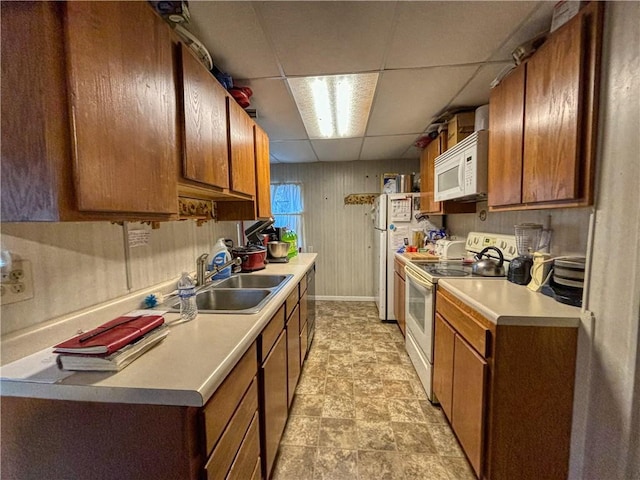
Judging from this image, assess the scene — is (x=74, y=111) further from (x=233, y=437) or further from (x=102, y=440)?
(x=233, y=437)

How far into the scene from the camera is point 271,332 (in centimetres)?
131

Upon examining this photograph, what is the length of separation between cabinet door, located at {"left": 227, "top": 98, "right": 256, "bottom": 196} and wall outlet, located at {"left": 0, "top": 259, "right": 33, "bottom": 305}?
37.9 inches

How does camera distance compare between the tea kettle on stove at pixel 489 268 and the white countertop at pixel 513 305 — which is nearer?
the white countertop at pixel 513 305

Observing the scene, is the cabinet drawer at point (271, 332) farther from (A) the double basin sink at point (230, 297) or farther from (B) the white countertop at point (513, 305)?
(B) the white countertop at point (513, 305)

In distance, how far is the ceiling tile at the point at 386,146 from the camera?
9.87 feet

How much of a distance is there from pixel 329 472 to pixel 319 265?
120 inches

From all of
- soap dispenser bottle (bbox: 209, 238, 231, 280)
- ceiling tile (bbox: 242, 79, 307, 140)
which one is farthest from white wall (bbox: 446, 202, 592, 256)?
soap dispenser bottle (bbox: 209, 238, 231, 280)

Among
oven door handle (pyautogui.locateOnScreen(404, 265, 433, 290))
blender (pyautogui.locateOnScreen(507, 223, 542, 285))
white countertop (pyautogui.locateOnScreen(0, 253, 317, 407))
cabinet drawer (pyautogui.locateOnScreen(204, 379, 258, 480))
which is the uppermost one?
blender (pyautogui.locateOnScreen(507, 223, 542, 285))

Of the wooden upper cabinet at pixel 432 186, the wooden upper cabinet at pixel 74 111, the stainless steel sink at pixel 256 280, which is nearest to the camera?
the wooden upper cabinet at pixel 74 111

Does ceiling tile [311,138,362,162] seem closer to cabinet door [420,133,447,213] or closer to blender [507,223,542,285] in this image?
cabinet door [420,133,447,213]

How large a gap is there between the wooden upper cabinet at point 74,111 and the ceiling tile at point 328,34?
594 millimetres

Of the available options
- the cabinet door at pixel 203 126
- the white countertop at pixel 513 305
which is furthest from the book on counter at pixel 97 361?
the white countertop at pixel 513 305

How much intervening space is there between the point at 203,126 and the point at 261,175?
3.04 ft

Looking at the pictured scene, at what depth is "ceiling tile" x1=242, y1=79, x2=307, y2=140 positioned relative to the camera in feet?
5.98
